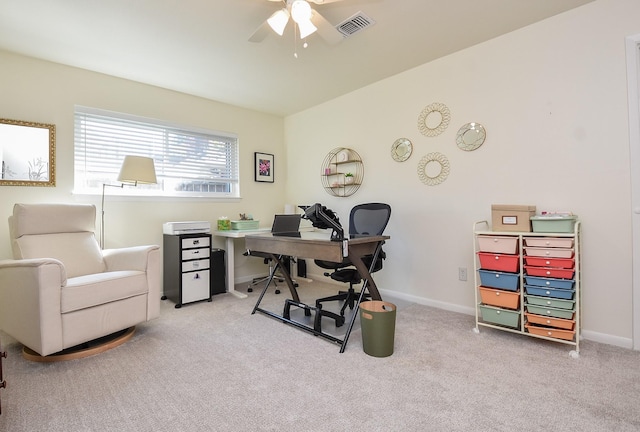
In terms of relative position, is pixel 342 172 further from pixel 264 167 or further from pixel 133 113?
pixel 133 113

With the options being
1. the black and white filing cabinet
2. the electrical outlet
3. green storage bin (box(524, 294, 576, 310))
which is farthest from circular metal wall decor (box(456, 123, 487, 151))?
the black and white filing cabinet

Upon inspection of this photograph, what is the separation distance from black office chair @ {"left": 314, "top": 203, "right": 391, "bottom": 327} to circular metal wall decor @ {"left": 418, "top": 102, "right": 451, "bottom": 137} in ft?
3.04

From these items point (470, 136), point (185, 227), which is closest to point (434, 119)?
point (470, 136)

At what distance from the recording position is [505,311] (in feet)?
7.71

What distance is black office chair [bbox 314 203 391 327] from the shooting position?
272cm

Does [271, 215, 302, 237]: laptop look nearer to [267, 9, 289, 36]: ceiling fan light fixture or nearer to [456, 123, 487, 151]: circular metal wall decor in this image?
[456, 123, 487, 151]: circular metal wall decor

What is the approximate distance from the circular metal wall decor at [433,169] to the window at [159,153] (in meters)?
2.53

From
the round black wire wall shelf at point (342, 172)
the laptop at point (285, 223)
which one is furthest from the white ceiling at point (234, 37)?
the laptop at point (285, 223)

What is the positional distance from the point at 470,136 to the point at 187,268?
3132 mm

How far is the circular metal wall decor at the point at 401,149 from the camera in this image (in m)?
3.36

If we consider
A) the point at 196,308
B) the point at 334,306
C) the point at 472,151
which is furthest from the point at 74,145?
the point at 472,151

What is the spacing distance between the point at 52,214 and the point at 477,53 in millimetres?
3950

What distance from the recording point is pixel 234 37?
261 centimetres

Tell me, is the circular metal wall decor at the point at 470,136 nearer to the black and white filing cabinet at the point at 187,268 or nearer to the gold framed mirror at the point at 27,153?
the black and white filing cabinet at the point at 187,268
